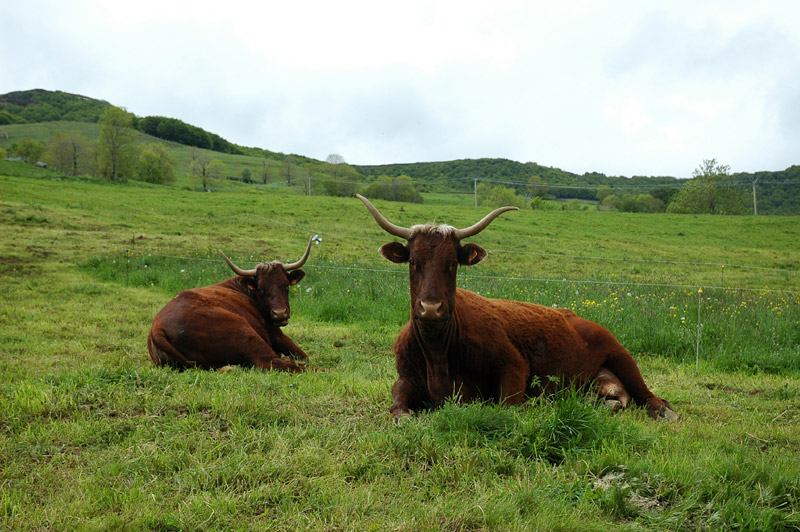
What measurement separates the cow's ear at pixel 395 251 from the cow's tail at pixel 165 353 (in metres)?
3.07

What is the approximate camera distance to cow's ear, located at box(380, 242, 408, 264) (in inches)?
198

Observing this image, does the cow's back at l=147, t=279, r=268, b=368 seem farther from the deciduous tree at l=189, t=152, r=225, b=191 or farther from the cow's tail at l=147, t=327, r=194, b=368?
the deciduous tree at l=189, t=152, r=225, b=191

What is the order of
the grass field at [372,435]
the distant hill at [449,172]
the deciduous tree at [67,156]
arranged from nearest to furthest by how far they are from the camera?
the grass field at [372,435], the distant hill at [449,172], the deciduous tree at [67,156]

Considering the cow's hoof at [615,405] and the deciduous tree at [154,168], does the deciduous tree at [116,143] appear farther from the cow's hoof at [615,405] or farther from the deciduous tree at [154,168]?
the cow's hoof at [615,405]

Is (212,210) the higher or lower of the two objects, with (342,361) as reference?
higher

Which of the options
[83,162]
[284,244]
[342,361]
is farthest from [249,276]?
[83,162]

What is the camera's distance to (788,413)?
542cm

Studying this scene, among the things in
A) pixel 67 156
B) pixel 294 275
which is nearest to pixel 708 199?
pixel 294 275

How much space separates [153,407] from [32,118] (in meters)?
144

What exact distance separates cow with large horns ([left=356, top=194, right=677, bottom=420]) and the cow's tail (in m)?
2.80

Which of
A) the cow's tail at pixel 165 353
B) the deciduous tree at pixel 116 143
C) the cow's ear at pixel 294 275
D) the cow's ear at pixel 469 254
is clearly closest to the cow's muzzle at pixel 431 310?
the cow's ear at pixel 469 254

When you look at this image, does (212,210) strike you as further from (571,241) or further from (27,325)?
(27,325)

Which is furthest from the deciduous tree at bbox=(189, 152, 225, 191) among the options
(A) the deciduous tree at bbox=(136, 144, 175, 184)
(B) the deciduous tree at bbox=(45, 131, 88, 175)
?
(B) the deciduous tree at bbox=(45, 131, 88, 175)

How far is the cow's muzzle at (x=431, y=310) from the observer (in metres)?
4.41
